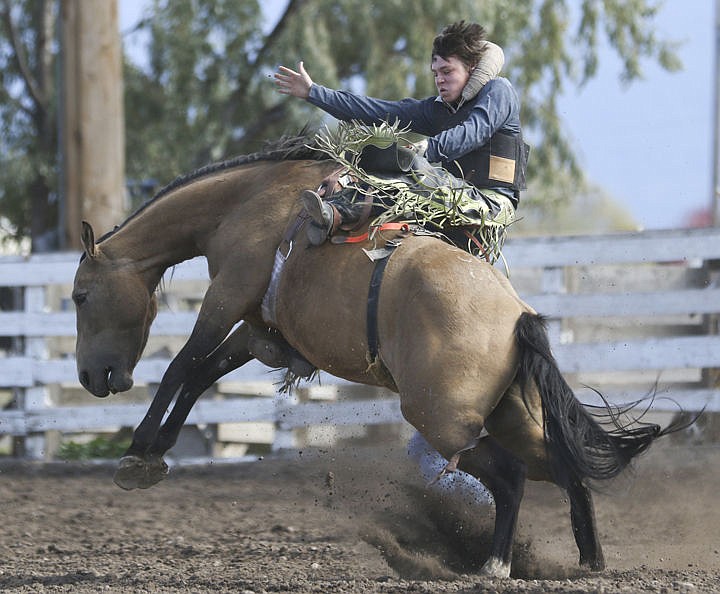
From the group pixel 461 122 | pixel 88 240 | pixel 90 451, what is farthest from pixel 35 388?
pixel 461 122

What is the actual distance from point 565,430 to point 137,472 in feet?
5.90

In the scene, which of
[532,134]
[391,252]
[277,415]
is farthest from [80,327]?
[532,134]

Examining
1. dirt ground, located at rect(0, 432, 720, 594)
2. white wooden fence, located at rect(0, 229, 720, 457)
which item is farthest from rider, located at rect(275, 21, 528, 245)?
white wooden fence, located at rect(0, 229, 720, 457)

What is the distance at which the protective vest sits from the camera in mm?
4277

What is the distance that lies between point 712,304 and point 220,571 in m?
4.08

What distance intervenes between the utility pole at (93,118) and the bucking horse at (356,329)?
4217mm

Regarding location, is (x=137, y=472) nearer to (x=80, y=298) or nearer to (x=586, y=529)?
Result: (x=80, y=298)

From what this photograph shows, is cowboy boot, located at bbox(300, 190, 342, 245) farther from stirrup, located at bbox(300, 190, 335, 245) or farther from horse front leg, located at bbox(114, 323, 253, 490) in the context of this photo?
horse front leg, located at bbox(114, 323, 253, 490)

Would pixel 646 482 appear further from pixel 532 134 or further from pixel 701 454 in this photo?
pixel 532 134

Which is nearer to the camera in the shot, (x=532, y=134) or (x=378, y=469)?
(x=378, y=469)

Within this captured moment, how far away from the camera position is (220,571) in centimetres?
440

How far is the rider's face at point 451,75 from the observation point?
Result: 4250 mm

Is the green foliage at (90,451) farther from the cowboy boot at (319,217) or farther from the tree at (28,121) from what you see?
the tree at (28,121)

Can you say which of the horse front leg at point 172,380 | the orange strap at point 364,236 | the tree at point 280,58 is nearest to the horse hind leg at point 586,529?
the orange strap at point 364,236
